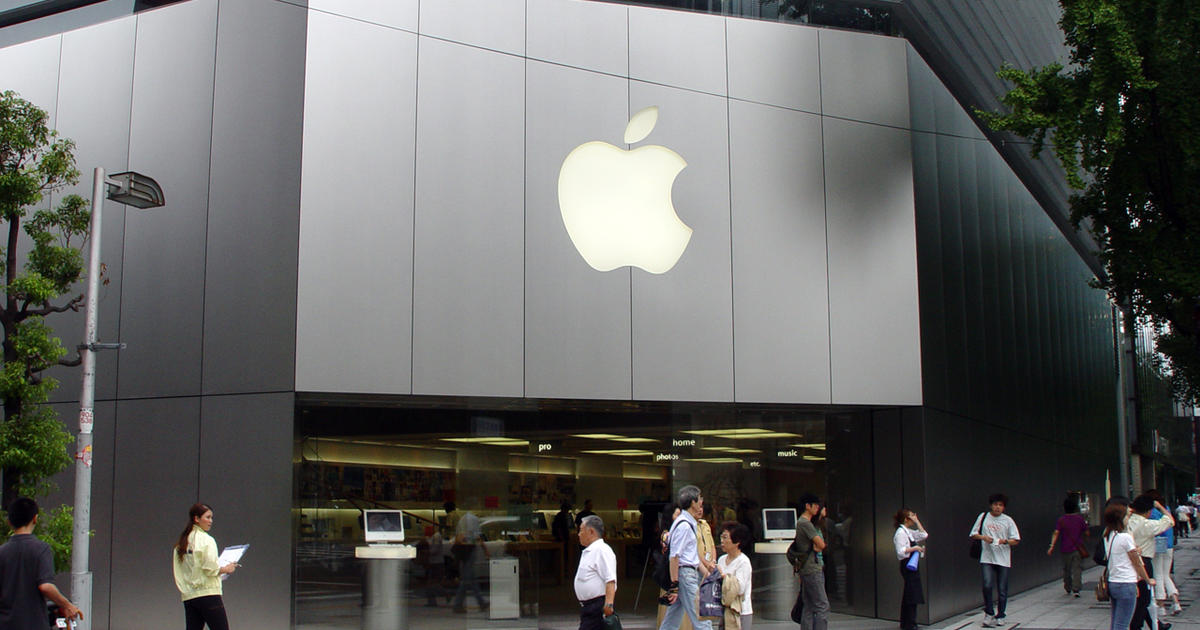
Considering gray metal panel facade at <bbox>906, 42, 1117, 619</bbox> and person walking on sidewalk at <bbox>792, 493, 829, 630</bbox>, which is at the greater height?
gray metal panel facade at <bbox>906, 42, 1117, 619</bbox>

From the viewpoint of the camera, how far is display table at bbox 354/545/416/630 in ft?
39.5

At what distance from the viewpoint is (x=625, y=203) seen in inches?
541

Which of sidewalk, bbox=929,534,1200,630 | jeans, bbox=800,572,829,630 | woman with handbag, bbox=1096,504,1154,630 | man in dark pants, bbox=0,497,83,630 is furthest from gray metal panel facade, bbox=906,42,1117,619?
man in dark pants, bbox=0,497,83,630

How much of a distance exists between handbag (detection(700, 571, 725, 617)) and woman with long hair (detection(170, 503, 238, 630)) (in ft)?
14.1

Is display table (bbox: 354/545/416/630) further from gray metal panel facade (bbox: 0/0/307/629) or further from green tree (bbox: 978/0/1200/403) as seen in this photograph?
green tree (bbox: 978/0/1200/403)

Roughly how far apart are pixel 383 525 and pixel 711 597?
15.7 feet

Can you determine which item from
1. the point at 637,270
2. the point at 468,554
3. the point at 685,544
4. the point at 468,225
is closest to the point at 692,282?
the point at 637,270

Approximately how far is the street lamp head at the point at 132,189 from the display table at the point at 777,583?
9.27 m

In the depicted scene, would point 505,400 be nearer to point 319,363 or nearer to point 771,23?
point 319,363

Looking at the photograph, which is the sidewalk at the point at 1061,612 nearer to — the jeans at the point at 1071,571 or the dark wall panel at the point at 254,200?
the jeans at the point at 1071,571

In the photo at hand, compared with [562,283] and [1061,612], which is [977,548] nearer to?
[1061,612]

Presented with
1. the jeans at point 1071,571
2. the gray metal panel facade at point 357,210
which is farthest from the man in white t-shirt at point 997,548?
the gray metal panel facade at point 357,210

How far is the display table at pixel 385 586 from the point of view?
1204cm

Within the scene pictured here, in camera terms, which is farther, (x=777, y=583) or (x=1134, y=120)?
(x=1134, y=120)
